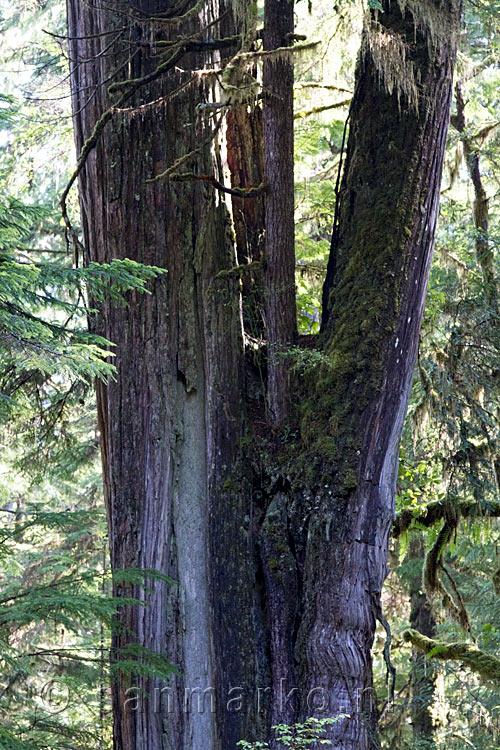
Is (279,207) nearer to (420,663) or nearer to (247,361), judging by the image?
(247,361)

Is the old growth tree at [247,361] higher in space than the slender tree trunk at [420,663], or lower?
higher

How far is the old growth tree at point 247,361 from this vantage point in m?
4.46

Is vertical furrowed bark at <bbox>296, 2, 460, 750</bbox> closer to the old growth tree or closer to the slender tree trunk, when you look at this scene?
the old growth tree

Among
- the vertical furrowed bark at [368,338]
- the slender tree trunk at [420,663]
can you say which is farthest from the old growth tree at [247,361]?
the slender tree trunk at [420,663]

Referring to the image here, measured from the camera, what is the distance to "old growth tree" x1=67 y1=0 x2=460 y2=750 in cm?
446

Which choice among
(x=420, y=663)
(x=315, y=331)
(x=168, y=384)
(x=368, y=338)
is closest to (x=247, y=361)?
(x=168, y=384)

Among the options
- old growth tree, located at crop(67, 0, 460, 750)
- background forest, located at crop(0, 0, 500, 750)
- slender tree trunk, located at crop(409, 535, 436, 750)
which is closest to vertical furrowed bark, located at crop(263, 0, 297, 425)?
old growth tree, located at crop(67, 0, 460, 750)

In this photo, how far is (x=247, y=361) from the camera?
5250 millimetres

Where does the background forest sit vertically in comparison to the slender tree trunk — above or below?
above

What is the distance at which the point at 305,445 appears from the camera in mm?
4723

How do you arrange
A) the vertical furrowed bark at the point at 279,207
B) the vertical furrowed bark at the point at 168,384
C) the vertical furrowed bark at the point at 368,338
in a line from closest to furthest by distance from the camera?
the vertical furrowed bark at the point at 368,338
the vertical furrowed bark at the point at 168,384
the vertical furrowed bark at the point at 279,207

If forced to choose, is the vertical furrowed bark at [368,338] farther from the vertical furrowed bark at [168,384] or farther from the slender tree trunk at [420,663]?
the slender tree trunk at [420,663]

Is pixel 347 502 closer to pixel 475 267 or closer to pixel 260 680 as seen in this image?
pixel 260 680

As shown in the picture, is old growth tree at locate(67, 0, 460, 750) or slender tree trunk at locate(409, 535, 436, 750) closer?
old growth tree at locate(67, 0, 460, 750)
